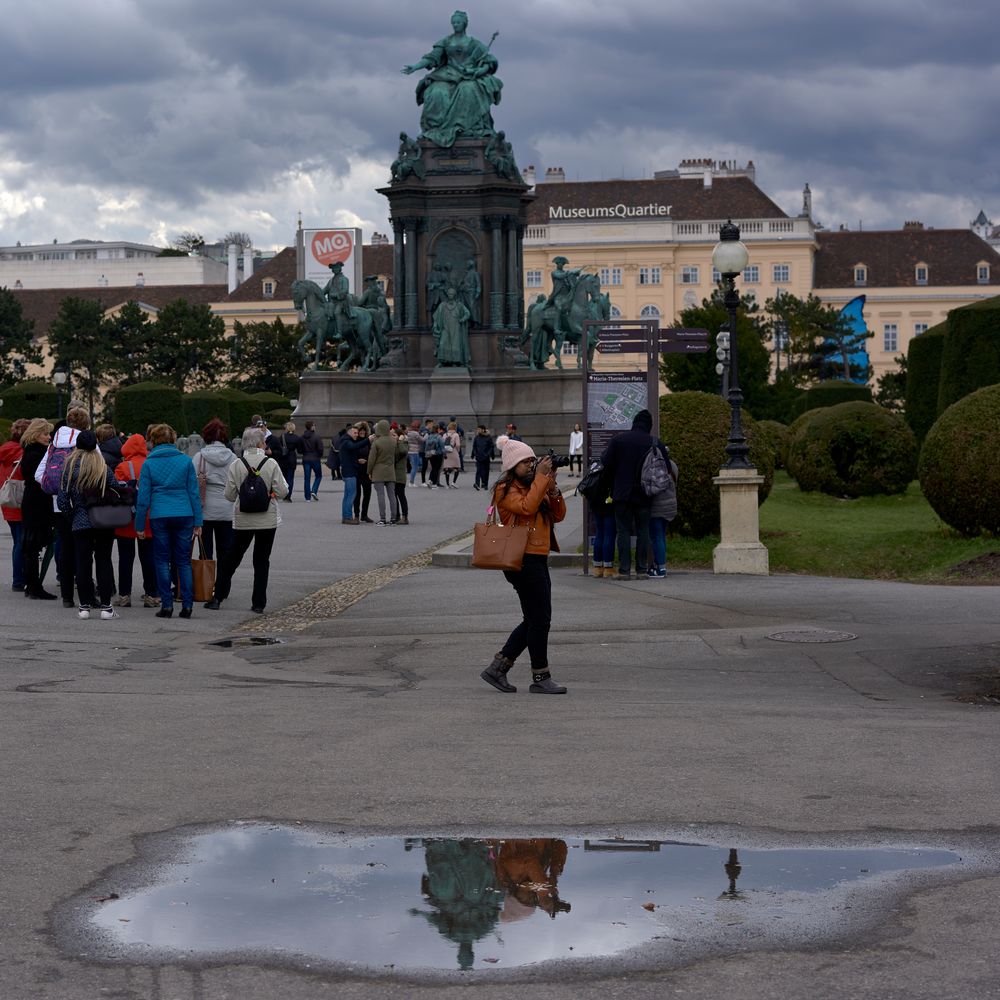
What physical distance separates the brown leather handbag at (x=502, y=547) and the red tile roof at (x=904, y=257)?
133 metres

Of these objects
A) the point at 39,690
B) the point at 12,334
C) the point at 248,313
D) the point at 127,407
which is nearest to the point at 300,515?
the point at 39,690

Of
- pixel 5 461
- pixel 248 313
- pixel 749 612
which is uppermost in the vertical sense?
pixel 248 313

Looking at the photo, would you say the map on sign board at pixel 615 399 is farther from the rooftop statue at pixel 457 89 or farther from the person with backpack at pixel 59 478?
the rooftop statue at pixel 457 89

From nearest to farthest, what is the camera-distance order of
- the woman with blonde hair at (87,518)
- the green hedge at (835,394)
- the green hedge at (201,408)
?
the woman with blonde hair at (87,518), the green hedge at (835,394), the green hedge at (201,408)

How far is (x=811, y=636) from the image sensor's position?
49.4ft

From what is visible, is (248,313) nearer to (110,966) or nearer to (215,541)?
(215,541)

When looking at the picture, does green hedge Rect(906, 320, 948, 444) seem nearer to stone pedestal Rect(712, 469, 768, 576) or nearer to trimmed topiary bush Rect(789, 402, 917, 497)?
trimmed topiary bush Rect(789, 402, 917, 497)

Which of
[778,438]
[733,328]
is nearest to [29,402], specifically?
[778,438]

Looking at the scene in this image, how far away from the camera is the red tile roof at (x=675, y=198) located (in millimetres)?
141375

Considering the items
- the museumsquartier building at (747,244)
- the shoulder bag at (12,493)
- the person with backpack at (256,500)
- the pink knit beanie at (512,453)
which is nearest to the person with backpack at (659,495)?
the person with backpack at (256,500)

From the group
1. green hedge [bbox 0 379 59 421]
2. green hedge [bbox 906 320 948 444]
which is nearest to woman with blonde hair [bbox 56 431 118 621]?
green hedge [bbox 906 320 948 444]

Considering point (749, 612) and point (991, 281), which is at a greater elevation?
point (991, 281)

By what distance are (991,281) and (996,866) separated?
13737cm

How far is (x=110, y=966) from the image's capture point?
5766mm
